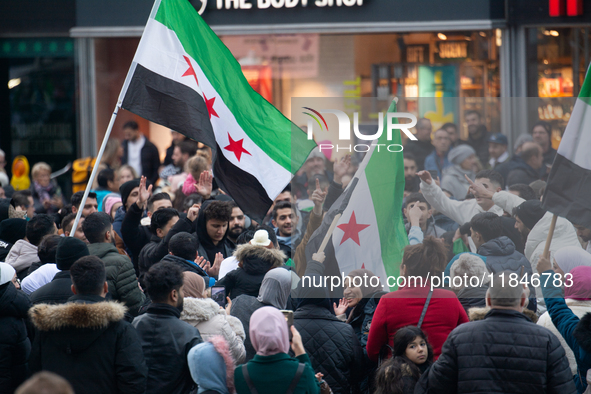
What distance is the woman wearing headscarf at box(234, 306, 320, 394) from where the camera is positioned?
3.89 metres

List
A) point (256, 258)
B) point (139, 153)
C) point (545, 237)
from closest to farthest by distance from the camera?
1. point (545, 237)
2. point (256, 258)
3. point (139, 153)

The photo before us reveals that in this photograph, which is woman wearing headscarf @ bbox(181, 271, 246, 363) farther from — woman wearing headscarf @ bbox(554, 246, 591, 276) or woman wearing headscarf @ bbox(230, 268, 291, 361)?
woman wearing headscarf @ bbox(554, 246, 591, 276)

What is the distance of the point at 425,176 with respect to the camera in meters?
5.21

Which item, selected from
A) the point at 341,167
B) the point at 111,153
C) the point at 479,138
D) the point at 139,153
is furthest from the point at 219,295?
the point at 139,153

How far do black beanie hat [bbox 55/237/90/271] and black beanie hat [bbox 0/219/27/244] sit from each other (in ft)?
6.48

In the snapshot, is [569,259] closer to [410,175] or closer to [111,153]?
[410,175]

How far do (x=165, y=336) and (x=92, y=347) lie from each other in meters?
0.43

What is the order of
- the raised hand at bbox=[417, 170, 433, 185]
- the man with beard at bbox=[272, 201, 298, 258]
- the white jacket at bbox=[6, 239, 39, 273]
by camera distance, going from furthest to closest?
the man with beard at bbox=[272, 201, 298, 258]
the white jacket at bbox=[6, 239, 39, 273]
the raised hand at bbox=[417, 170, 433, 185]

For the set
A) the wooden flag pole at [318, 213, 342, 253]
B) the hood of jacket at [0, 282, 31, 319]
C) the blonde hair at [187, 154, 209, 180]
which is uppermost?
the blonde hair at [187, 154, 209, 180]

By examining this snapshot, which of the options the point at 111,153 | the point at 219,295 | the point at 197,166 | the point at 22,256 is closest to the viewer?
the point at 219,295

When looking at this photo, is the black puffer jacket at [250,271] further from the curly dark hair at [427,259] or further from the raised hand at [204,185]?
the raised hand at [204,185]

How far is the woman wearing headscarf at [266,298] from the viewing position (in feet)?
17.8

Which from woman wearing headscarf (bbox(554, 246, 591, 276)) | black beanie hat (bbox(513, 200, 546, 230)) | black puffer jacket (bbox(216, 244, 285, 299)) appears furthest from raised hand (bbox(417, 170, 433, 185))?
black puffer jacket (bbox(216, 244, 285, 299))

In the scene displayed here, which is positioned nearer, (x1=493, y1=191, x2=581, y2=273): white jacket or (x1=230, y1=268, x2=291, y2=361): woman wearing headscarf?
(x1=493, y1=191, x2=581, y2=273): white jacket
